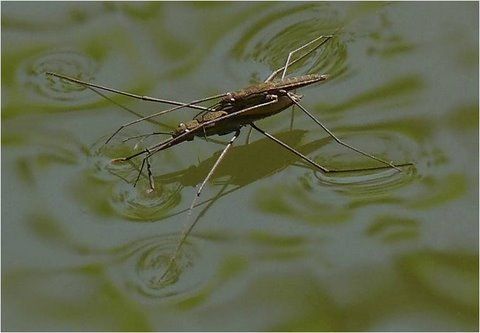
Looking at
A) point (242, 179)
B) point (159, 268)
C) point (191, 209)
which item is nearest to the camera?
point (159, 268)

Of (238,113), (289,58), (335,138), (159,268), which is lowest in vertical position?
(159,268)

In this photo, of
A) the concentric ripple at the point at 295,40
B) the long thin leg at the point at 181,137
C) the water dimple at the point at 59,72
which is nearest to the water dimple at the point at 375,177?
the long thin leg at the point at 181,137

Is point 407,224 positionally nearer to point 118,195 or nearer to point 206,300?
point 206,300

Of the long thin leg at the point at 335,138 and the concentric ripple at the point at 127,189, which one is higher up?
the long thin leg at the point at 335,138

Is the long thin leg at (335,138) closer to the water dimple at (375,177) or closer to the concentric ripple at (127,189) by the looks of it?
the water dimple at (375,177)

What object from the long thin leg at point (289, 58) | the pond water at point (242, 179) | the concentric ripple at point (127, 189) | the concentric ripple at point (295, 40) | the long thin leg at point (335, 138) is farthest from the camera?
the concentric ripple at point (295, 40)

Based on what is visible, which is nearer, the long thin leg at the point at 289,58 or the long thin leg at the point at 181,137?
the long thin leg at the point at 181,137

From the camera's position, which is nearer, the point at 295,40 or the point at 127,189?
the point at 127,189

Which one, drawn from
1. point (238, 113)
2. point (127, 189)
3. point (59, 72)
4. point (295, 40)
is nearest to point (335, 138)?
point (238, 113)

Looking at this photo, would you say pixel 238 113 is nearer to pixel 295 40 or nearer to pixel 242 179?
pixel 242 179
